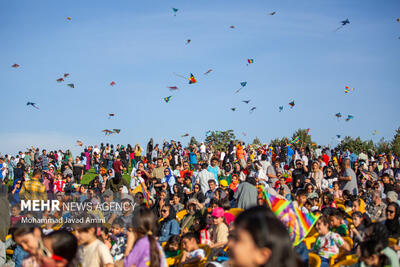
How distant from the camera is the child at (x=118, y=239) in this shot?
7220mm

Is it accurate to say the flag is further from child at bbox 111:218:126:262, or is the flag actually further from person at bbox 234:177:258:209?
person at bbox 234:177:258:209

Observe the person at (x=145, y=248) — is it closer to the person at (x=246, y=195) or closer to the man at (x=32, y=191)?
the person at (x=246, y=195)

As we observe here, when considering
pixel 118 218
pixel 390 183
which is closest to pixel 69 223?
pixel 118 218

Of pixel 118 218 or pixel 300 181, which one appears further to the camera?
pixel 300 181

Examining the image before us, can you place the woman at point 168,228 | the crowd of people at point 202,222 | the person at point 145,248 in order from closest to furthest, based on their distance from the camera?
the crowd of people at point 202,222
the person at point 145,248
the woman at point 168,228

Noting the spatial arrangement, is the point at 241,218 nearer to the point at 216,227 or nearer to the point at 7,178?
the point at 216,227

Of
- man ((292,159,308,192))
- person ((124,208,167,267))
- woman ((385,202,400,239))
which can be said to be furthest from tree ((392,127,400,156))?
person ((124,208,167,267))

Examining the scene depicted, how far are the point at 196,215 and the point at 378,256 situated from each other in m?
5.22

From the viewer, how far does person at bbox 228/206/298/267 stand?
1689mm

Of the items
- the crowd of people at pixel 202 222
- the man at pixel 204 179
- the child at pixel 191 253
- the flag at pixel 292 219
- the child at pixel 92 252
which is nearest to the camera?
the crowd of people at pixel 202 222

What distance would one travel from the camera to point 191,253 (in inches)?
246

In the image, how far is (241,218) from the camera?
1.78 meters

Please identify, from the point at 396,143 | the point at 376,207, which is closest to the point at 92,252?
the point at 376,207

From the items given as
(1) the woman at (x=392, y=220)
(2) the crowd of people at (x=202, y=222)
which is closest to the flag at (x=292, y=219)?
(2) the crowd of people at (x=202, y=222)
